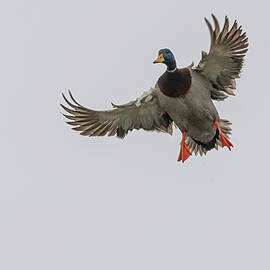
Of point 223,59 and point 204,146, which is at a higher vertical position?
point 223,59

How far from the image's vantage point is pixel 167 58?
13.7 metres

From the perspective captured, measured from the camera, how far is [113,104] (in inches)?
567

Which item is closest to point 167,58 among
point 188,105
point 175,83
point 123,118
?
point 175,83

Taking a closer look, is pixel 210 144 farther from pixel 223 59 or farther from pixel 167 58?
pixel 167 58

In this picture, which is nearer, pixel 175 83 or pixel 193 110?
pixel 175 83

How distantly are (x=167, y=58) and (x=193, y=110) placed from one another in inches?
38.3

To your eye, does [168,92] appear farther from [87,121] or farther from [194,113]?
[87,121]

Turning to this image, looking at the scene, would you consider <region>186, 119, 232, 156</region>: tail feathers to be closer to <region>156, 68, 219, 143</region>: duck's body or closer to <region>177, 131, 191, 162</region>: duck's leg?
<region>177, 131, 191, 162</region>: duck's leg

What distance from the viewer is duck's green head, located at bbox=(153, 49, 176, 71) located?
13633 mm

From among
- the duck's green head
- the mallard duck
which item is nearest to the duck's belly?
the mallard duck

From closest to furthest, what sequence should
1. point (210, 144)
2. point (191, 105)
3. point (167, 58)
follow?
point (167, 58)
point (191, 105)
point (210, 144)

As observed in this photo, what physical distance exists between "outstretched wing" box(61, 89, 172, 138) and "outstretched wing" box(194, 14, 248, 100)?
3.23ft

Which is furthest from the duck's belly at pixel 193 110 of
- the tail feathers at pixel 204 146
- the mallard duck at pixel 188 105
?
the tail feathers at pixel 204 146

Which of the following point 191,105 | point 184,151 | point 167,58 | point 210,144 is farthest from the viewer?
point 210,144
